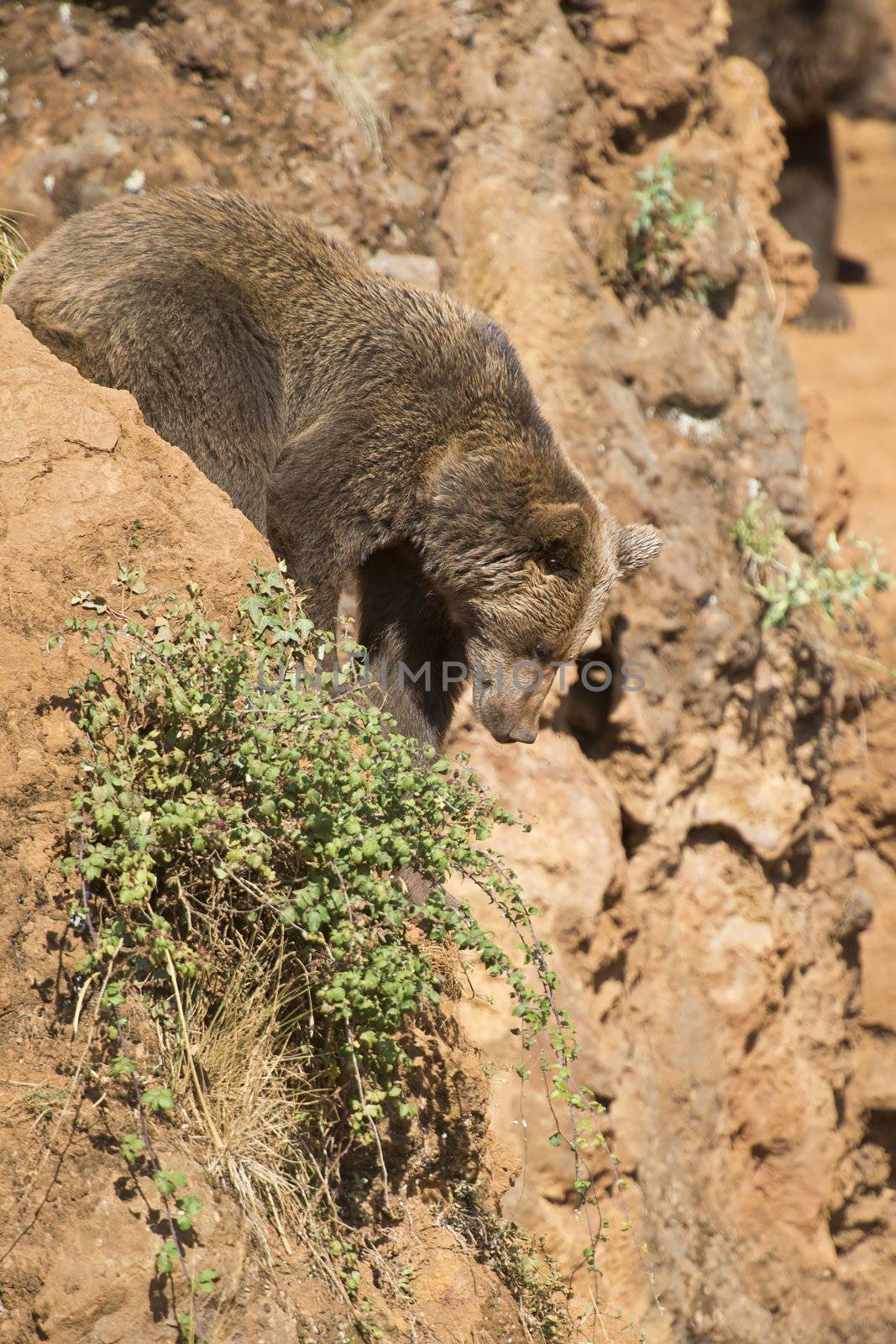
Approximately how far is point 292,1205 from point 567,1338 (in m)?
1.10

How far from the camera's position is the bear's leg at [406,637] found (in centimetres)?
435

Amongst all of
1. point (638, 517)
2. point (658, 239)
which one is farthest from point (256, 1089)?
point (658, 239)

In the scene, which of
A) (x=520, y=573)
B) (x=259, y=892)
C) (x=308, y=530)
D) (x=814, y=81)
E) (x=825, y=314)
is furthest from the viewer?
(x=814, y=81)

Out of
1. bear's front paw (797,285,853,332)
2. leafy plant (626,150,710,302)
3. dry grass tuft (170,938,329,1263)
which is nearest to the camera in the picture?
dry grass tuft (170,938,329,1263)

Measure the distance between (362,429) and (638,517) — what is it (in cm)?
190

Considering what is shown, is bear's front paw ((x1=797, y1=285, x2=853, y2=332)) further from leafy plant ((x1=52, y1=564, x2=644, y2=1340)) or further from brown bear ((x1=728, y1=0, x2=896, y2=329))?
Answer: leafy plant ((x1=52, y1=564, x2=644, y2=1340))

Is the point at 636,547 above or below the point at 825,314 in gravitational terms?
above

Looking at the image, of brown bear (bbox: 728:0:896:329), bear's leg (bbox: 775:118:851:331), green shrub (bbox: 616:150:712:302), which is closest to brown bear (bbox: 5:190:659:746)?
green shrub (bbox: 616:150:712:302)

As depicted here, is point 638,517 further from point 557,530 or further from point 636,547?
point 557,530

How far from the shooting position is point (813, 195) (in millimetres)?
10414

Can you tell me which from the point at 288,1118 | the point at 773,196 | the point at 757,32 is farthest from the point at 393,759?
the point at 757,32

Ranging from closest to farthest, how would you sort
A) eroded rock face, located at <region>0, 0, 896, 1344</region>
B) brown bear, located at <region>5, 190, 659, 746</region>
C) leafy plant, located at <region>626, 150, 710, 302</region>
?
brown bear, located at <region>5, 190, 659, 746</region>, eroded rock face, located at <region>0, 0, 896, 1344</region>, leafy plant, located at <region>626, 150, 710, 302</region>

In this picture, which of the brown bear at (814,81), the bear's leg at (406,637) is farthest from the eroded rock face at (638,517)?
the brown bear at (814,81)

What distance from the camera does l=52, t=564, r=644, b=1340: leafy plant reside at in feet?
9.81
